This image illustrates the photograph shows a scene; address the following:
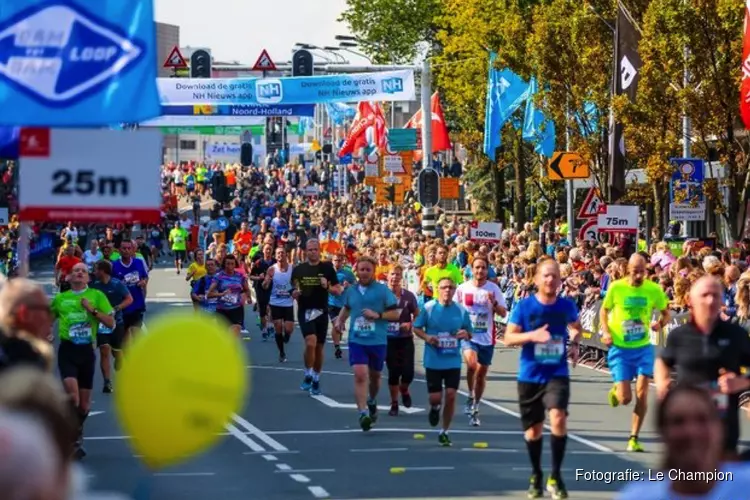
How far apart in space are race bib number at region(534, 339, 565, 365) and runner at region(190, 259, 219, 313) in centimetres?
1069

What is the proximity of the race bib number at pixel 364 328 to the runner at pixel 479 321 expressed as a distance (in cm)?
98

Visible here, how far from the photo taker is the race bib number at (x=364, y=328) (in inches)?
709

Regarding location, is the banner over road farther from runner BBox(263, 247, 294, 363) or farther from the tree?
the tree

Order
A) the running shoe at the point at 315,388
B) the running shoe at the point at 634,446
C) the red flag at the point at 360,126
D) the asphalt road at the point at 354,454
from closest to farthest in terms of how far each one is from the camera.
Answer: the asphalt road at the point at 354,454 → the running shoe at the point at 634,446 → the running shoe at the point at 315,388 → the red flag at the point at 360,126

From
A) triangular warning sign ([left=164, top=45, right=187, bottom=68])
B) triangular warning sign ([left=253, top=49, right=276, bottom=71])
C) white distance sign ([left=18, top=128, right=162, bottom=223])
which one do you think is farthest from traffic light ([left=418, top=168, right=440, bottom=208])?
white distance sign ([left=18, top=128, right=162, bottom=223])

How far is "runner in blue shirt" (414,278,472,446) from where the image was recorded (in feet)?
54.8

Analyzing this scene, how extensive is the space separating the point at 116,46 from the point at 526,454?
7.81 meters

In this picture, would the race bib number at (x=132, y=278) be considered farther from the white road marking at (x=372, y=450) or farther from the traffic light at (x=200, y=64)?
the traffic light at (x=200, y=64)

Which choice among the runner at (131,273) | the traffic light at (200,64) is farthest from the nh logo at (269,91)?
the runner at (131,273)

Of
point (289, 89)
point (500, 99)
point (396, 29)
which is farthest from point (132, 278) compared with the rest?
point (396, 29)

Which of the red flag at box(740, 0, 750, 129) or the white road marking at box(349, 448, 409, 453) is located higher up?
the red flag at box(740, 0, 750, 129)

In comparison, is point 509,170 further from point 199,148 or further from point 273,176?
point 199,148

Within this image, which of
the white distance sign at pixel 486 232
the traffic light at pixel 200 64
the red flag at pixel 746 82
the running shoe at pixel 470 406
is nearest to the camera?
the running shoe at pixel 470 406

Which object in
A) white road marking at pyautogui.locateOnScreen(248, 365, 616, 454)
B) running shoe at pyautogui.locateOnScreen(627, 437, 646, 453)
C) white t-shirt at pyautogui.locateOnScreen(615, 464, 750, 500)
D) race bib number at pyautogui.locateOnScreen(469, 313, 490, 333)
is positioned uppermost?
white t-shirt at pyautogui.locateOnScreen(615, 464, 750, 500)
